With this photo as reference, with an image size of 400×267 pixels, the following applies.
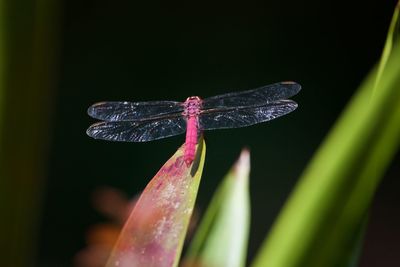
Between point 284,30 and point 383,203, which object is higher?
point 284,30

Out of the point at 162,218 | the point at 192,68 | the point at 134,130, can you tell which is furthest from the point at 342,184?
the point at 192,68

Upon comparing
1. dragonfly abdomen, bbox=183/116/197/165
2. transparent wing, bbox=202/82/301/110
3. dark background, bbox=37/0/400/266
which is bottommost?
dragonfly abdomen, bbox=183/116/197/165

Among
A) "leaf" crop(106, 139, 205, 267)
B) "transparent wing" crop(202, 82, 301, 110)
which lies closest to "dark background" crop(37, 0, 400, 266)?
"transparent wing" crop(202, 82, 301, 110)

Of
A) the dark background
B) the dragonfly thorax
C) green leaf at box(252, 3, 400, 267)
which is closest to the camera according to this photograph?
green leaf at box(252, 3, 400, 267)

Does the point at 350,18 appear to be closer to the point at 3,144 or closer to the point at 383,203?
the point at 383,203

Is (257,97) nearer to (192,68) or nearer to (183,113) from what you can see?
(183,113)

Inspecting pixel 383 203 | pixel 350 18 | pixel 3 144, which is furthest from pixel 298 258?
pixel 383 203

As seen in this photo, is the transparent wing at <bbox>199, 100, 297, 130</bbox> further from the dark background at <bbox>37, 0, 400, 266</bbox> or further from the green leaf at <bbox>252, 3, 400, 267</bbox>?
the dark background at <bbox>37, 0, 400, 266</bbox>
